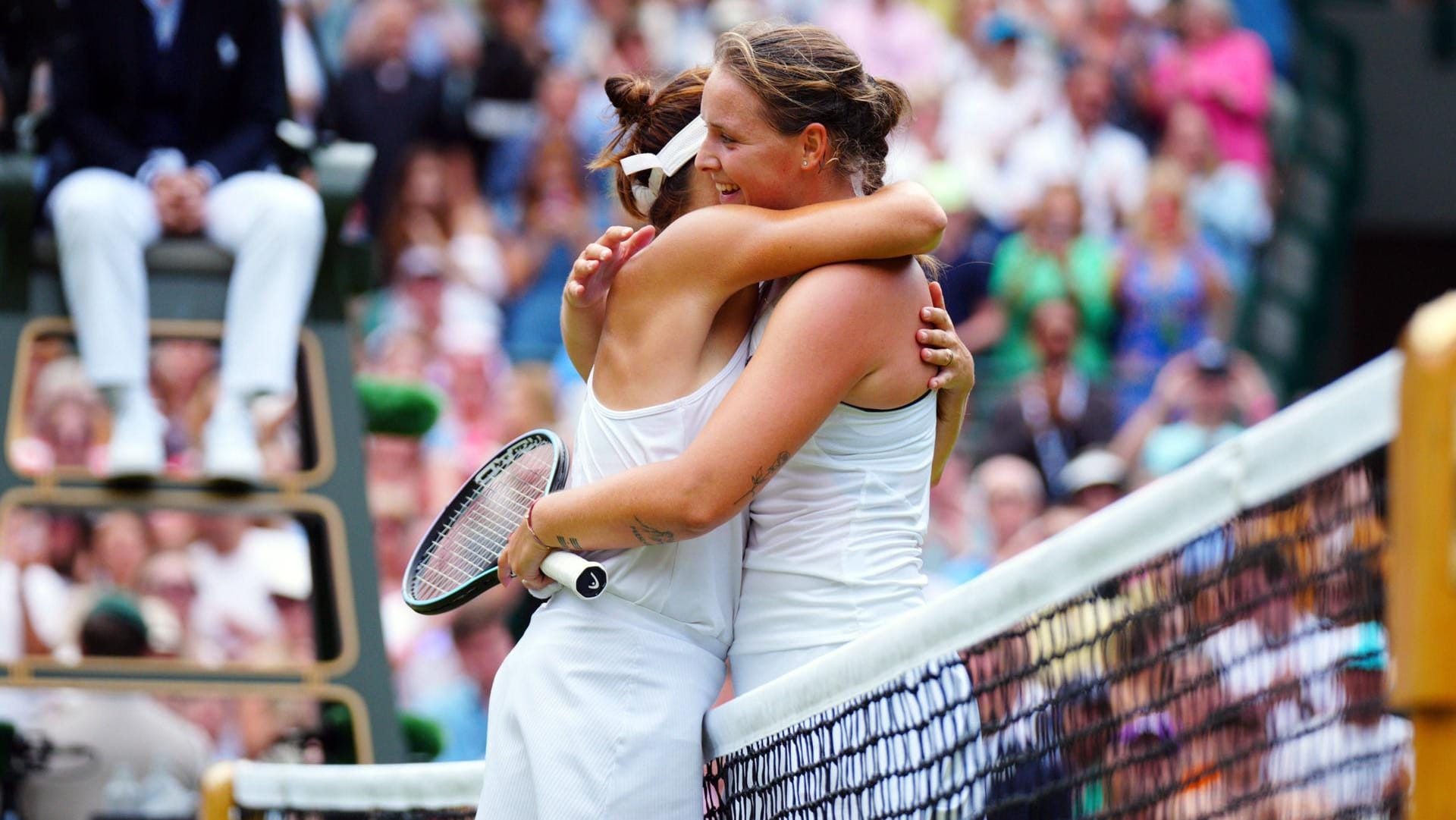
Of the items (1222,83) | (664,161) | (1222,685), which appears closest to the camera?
(1222,685)

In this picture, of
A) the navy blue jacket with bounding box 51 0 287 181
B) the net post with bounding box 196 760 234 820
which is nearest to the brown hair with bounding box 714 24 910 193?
the net post with bounding box 196 760 234 820

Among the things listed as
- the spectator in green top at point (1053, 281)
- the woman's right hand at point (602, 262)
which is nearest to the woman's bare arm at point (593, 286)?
the woman's right hand at point (602, 262)

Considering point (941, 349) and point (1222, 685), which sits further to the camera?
point (941, 349)

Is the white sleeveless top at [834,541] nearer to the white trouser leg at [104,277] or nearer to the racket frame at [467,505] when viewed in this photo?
the racket frame at [467,505]

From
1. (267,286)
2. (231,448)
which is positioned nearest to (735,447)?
(231,448)

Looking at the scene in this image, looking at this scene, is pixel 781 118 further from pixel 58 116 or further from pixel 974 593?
pixel 58 116

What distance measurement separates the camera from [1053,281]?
30.7ft

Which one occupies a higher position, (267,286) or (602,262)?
(267,286)

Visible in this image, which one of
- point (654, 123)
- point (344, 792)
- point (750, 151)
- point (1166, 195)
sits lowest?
point (344, 792)

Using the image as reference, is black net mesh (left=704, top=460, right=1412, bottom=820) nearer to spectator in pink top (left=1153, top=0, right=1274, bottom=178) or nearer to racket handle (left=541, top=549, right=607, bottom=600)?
racket handle (left=541, top=549, right=607, bottom=600)

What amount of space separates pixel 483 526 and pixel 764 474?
665 mm

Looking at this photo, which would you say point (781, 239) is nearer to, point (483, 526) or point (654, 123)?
point (654, 123)

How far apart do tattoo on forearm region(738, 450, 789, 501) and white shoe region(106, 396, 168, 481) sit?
3054 mm

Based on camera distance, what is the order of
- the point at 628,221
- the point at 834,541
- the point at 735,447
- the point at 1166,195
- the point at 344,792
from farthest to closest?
the point at 1166,195, the point at 628,221, the point at 344,792, the point at 834,541, the point at 735,447
